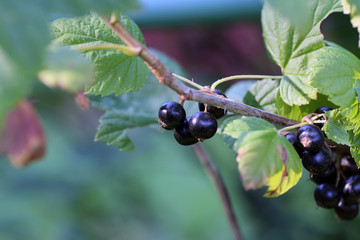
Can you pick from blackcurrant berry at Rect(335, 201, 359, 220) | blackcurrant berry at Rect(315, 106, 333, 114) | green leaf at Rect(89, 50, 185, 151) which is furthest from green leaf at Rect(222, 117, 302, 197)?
green leaf at Rect(89, 50, 185, 151)

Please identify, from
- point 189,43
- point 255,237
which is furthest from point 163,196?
point 189,43

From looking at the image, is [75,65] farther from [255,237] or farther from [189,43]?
[189,43]

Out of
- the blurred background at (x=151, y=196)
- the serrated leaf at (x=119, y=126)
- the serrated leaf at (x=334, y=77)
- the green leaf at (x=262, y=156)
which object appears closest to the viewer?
the green leaf at (x=262, y=156)

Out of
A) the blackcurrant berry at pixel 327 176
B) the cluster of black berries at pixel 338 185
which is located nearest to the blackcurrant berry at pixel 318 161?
the cluster of black berries at pixel 338 185

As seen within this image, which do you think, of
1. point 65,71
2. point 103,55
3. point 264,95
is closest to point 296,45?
point 264,95

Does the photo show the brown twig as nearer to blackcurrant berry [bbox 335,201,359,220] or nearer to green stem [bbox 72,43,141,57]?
green stem [bbox 72,43,141,57]

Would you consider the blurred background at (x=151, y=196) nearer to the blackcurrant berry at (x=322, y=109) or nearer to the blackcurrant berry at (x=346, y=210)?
the blackcurrant berry at (x=346, y=210)
